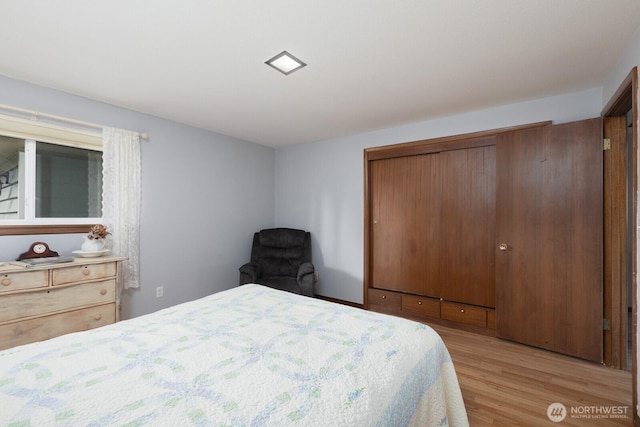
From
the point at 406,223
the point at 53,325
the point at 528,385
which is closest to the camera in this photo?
→ the point at 528,385

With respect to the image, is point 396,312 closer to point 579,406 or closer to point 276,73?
point 579,406

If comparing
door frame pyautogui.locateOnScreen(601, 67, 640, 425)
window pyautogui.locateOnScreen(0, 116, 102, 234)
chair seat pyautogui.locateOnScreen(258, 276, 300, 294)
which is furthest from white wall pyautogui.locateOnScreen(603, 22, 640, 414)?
window pyautogui.locateOnScreen(0, 116, 102, 234)

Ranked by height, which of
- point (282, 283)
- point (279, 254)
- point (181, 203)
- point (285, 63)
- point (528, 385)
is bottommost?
point (528, 385)

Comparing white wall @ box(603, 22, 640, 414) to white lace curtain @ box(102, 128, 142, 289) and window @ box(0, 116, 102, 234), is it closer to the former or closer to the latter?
white lace curtain @ box(102, 128, 142, 289)

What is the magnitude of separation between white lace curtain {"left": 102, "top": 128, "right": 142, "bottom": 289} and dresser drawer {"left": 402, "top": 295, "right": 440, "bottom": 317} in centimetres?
297

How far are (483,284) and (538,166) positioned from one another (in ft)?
4.06

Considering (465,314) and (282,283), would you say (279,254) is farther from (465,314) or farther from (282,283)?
(465,314)

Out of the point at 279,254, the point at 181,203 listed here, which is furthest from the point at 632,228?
the point at 181,203

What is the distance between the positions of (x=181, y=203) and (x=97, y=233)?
3.07 ft

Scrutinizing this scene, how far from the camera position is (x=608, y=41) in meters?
1.81

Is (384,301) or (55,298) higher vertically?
(55,298)

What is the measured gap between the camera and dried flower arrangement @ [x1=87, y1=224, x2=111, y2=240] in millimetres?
2557

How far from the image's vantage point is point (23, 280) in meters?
2.08

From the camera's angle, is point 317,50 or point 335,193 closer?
point 317,50
